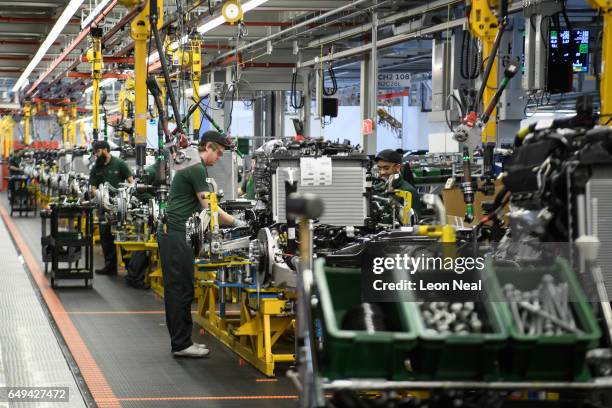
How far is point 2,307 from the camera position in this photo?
950cm

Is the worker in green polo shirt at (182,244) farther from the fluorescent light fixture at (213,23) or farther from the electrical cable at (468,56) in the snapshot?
the fluorescent light fixture at (213,23)

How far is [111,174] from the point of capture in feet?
42.2

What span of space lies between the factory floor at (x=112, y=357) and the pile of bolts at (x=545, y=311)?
104 inches

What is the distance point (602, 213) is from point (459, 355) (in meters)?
0.95

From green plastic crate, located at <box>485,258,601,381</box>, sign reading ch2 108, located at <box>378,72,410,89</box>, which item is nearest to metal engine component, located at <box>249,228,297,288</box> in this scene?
green plastic crate, located at <box>485,258,601,381</box>

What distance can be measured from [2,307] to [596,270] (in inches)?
285

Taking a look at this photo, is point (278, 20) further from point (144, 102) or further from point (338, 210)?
point (338, 210)

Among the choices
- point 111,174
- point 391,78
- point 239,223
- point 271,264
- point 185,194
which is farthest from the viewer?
point 391,78

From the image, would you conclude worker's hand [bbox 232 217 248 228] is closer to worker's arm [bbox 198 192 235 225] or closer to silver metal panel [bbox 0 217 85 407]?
worker's arm [bbox 198 192 235 225]

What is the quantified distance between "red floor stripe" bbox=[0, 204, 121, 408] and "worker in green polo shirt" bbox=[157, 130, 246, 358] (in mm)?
687

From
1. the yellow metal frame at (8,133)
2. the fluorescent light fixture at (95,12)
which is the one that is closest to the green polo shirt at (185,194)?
the fluorescent light fixture at (95,12)

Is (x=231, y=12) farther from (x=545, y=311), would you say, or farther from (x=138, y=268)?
(x=545, y=311)

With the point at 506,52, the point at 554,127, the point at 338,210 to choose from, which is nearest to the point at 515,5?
the point at 506,52

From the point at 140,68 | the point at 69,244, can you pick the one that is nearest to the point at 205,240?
the point at 69,244
